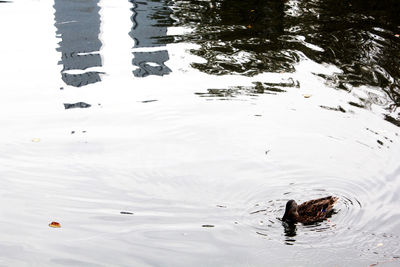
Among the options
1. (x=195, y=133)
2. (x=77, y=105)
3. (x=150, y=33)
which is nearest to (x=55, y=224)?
(x=195, y=133)

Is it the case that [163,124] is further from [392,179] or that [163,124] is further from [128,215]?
[392,179]

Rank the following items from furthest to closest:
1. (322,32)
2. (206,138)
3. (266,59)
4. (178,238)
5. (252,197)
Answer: (322,32), (266,59), (206,138), (252,197), (178,238)

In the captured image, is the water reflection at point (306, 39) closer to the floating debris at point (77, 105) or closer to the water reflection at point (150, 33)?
the water reflection at point (150, 33)

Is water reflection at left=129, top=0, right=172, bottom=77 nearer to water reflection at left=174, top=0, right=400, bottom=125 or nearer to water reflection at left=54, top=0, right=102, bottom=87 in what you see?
water reflection at left=174, top=0, right=400, bottom=125

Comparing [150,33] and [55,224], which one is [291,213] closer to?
[55,224]

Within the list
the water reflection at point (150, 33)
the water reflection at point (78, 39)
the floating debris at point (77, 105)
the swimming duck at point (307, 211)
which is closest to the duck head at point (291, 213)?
the swimming duck at point (307, 211)

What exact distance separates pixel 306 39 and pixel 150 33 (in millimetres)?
2862

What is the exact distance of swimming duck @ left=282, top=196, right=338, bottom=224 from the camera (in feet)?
19.4

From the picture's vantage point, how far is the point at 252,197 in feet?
20.8

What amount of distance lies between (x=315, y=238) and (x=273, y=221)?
17.9 inches

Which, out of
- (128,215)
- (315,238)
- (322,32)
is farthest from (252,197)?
(322,32)

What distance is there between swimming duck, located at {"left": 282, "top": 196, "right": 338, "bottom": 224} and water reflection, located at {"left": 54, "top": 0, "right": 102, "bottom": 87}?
435cm

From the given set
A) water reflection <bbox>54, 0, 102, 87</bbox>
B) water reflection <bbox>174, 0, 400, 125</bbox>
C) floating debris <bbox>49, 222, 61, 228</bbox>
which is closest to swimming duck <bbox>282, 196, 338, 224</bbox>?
floating debris <bbox>49, 222, 61, 228</bbox>

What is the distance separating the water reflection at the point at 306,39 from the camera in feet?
30.8
